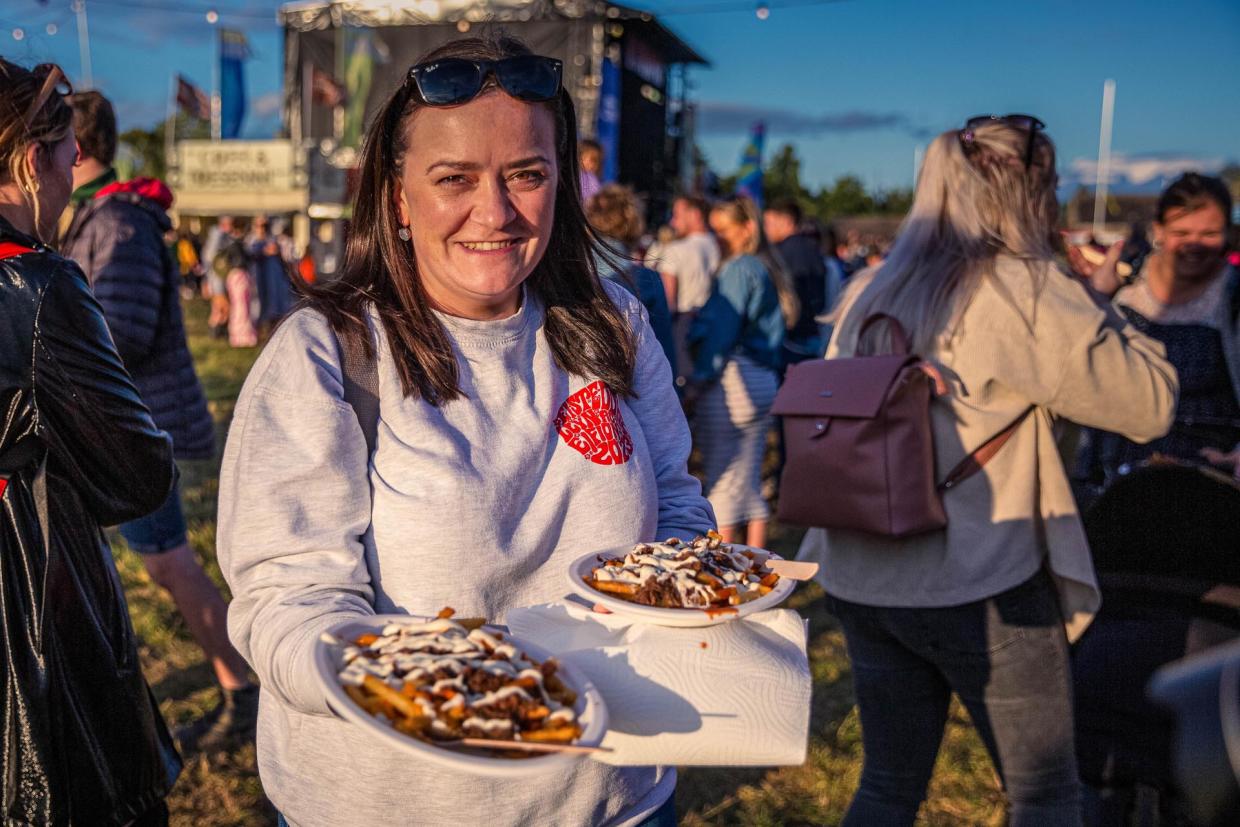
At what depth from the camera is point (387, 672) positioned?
136 centimetres

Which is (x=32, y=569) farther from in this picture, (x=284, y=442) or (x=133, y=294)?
(x=133, y=294)

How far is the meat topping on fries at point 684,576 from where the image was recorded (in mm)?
1640

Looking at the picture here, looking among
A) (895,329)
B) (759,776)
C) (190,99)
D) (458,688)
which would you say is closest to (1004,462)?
(895,329)

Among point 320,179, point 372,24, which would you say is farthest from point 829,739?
point 372,24

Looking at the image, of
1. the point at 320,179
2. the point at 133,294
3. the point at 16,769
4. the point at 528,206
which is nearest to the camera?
the point at 528,206

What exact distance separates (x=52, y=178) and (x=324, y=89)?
79.4 ft

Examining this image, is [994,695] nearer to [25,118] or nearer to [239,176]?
[25,118]

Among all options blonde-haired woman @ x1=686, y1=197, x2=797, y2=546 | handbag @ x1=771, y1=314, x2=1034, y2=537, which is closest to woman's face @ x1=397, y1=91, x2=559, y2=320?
handbag @ x1=771, y1=314, x2=1034, y2=537

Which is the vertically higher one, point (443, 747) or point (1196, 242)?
point (1196, 242)

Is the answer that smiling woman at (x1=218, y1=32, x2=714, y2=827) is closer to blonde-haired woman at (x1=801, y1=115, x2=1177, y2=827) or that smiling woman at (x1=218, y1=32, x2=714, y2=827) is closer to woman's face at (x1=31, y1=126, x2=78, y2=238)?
blonde-haired woman at (x1=801, y1=115, x2=1177, y2=827)

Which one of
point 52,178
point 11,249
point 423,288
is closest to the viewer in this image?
point 423,288

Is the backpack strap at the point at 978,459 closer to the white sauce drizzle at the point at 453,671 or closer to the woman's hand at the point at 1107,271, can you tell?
the white sauce drizzle at the point at 453,671

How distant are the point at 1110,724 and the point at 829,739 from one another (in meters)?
1.78

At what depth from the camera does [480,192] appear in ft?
5.89
